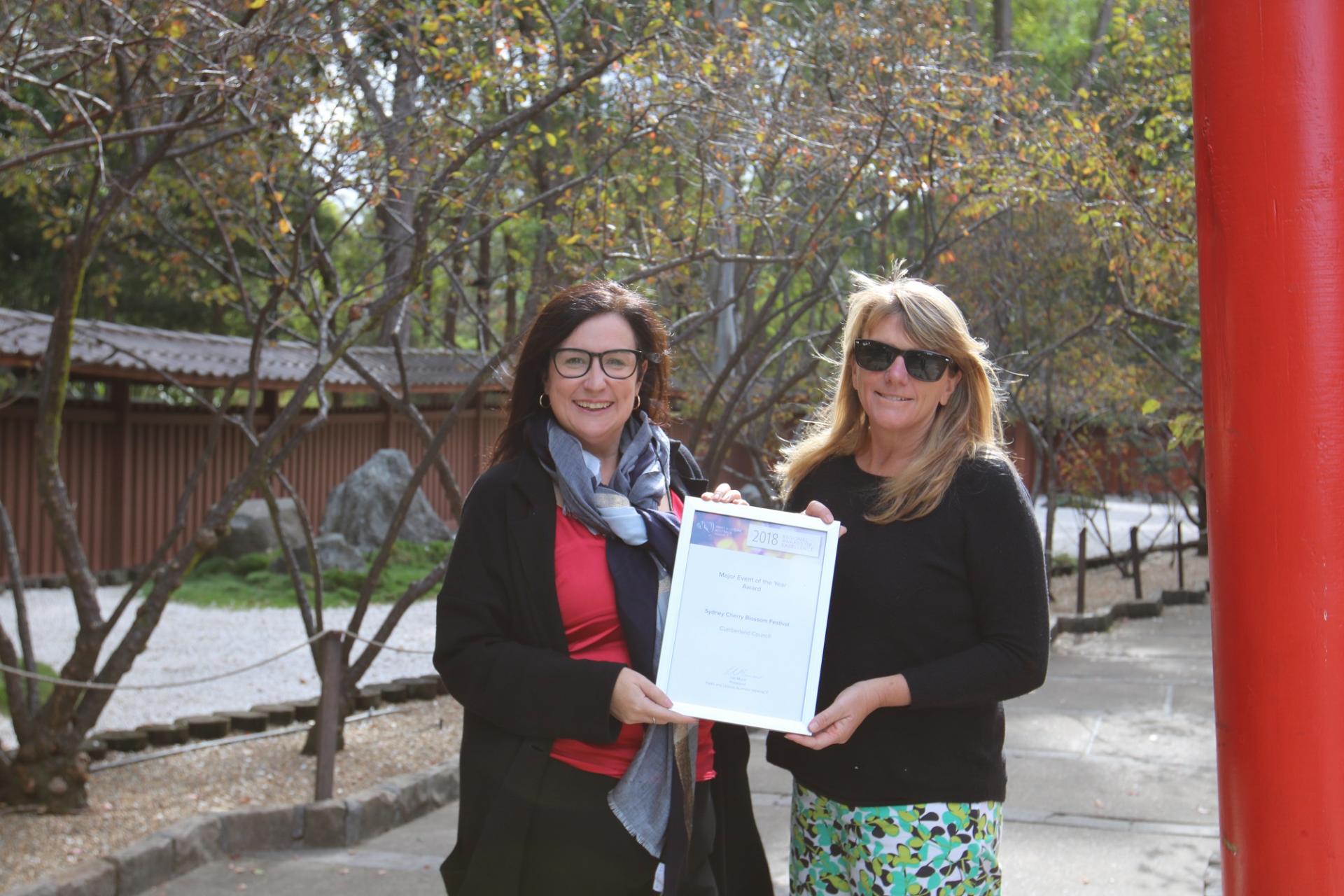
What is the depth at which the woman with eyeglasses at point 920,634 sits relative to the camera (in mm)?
2484

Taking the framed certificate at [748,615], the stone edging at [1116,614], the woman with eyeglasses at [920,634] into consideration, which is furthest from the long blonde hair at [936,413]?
the stone edging at [1116,614]

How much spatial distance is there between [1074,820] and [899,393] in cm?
385

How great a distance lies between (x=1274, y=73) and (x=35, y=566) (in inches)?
591

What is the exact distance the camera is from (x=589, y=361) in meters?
2.59

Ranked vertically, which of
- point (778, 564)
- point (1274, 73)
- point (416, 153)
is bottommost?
point (778, 564)

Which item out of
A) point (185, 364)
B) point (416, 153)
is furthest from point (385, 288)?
point (185, 364)

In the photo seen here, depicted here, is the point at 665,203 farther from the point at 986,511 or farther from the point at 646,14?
the point at 986,511

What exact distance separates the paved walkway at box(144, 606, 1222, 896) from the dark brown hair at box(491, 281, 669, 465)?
2956 mm

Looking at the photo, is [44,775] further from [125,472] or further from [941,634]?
[125,472]

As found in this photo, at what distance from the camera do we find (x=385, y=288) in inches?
282

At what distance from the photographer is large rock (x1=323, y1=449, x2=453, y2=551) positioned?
17172mm

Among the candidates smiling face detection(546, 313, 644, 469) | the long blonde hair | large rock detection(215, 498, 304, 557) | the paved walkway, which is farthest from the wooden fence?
smiling face detection(546, 313, 644, 469)

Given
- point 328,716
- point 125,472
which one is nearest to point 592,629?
point 328,716

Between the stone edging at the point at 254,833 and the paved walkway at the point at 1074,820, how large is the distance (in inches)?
2.8
